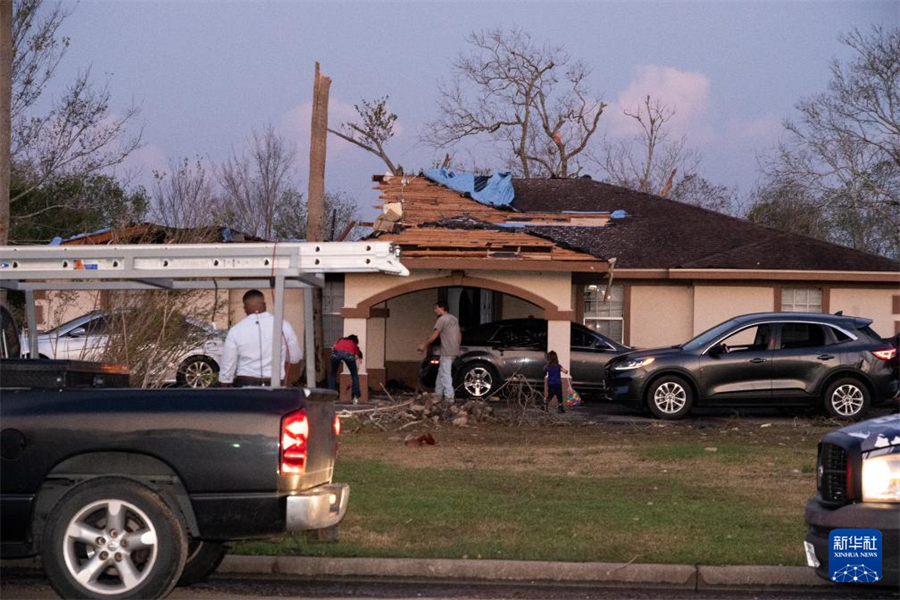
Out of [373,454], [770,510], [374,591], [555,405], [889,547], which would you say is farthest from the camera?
[555,405]

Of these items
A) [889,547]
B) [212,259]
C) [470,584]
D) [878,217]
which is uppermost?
[878,217]

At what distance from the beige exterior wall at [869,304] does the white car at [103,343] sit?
48.0 ft

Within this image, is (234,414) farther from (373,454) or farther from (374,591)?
(373,454)

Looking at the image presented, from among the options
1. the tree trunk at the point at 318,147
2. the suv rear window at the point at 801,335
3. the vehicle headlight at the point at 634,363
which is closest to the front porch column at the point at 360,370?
the tree trunk at the point at 318,147

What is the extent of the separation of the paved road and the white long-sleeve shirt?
2.01 metres

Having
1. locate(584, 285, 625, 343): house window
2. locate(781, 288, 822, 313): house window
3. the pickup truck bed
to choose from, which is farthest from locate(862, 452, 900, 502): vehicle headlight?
locate(781, 288, 822, 313): house window

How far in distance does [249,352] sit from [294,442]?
10.0 feet

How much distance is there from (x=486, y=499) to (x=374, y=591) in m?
2.94

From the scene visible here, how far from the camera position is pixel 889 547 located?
632 cm

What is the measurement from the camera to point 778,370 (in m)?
18.9

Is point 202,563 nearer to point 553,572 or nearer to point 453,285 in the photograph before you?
point 553,572

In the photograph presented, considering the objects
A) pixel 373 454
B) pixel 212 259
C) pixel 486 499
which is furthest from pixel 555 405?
pixel 212 259

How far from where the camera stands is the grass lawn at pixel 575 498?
342 inches

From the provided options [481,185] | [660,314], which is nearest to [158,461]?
[660,314]
